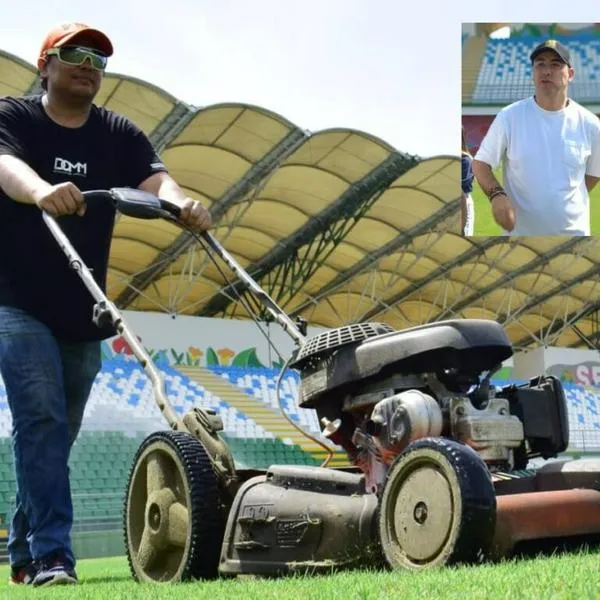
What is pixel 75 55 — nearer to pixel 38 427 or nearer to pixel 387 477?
pixel 38 427

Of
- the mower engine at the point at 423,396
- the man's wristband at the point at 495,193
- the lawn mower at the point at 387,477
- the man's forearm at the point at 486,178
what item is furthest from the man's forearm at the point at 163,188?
the man's wristband at the point at 495,193

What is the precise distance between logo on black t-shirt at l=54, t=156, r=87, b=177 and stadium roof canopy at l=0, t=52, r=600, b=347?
10.4 metres

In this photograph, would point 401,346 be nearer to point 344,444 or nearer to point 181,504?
point 344,444

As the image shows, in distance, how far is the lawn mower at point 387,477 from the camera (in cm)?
286

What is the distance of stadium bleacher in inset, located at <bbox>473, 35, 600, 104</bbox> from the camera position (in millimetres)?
18203

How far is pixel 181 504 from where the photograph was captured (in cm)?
362

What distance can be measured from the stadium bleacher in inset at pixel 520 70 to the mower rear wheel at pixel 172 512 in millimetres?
14707

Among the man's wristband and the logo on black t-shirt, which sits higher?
the man's wristband

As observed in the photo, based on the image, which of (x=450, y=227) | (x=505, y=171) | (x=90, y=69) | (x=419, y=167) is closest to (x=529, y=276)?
(x=450, y=227)

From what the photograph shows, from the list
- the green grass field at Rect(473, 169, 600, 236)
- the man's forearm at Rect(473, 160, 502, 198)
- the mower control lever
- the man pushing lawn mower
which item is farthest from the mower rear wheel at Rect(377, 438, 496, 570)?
the green grass field at Rect(473, 169, 600, 236)

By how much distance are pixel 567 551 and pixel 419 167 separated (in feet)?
55.2

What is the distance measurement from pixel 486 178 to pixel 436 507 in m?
14.2

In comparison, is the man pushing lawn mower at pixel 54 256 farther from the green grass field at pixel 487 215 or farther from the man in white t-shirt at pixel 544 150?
the green grass field at pixel 487 215

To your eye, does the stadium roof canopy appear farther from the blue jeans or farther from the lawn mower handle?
the blue jeans
